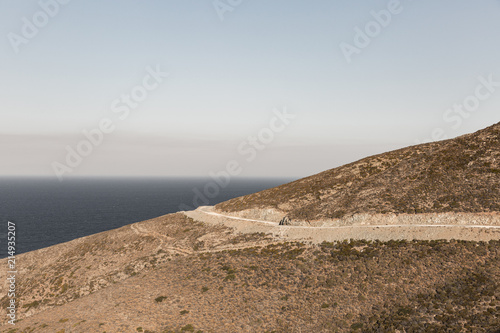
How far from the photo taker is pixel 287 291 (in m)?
33.3

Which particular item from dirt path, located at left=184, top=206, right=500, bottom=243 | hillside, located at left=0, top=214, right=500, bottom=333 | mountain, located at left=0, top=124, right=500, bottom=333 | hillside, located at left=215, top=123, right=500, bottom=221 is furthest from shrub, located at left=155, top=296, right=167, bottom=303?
hillside, located at left=215, top=123, right=500, bottom=221

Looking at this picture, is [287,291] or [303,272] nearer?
[287,291]

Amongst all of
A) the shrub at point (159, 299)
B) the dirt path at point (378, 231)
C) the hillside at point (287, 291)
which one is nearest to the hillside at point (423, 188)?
the dirt path at point (378, 231)

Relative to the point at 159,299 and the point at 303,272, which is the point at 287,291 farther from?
the point at 159,299

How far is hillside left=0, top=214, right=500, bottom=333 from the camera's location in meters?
26.8

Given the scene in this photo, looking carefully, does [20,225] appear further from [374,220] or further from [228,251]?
[374,220]

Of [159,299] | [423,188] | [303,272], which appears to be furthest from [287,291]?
[423,188]

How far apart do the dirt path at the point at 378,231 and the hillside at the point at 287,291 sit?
1.58 meters

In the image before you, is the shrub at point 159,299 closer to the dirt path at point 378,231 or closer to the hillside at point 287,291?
the hillside at point 287,291

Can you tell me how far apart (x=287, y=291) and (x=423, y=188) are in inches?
1163

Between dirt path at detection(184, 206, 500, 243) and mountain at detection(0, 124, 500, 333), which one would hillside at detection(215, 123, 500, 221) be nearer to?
mountain at detection(0, 124, 500, 333)

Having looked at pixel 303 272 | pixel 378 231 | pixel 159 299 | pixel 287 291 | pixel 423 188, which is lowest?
pixel 287 291

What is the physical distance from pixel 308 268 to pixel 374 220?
1424cm

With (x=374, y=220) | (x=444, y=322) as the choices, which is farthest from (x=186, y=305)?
(x=374, y=220)
